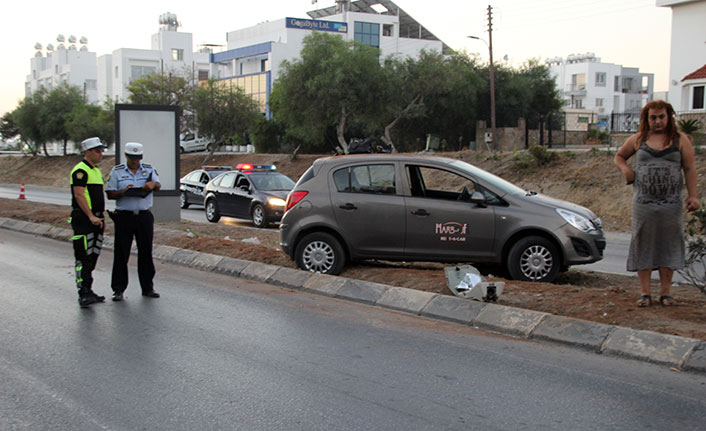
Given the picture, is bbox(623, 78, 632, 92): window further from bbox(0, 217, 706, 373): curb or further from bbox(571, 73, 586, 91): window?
bbox(0, 217, 706, 373): curb

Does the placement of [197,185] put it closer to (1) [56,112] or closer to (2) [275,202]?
(2) [275,202]

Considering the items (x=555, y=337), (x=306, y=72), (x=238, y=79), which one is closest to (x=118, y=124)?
(x=555, y=337)

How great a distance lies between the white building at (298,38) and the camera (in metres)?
70.8

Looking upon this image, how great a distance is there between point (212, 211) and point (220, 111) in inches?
1124

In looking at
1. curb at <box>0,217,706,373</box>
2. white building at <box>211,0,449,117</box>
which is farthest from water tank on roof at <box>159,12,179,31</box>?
curb at <box>0,217,706,373</box>

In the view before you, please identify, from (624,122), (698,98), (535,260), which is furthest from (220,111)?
(535,260)

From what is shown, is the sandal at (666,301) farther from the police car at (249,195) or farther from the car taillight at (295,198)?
the police car at (249,195)

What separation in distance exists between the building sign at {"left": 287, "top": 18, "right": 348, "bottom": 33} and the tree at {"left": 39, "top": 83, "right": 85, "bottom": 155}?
23.7 m

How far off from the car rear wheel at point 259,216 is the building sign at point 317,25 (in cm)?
5812

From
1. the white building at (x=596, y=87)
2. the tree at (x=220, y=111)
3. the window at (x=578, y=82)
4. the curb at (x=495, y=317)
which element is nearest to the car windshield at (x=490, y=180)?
the curb at (x=495, y=317)

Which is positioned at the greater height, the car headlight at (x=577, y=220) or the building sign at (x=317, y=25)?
the building sign at (x=317, y=25)

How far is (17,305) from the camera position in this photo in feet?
25.1

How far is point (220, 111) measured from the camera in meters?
47.0

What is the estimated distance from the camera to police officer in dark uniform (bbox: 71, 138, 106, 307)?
7.57 m
